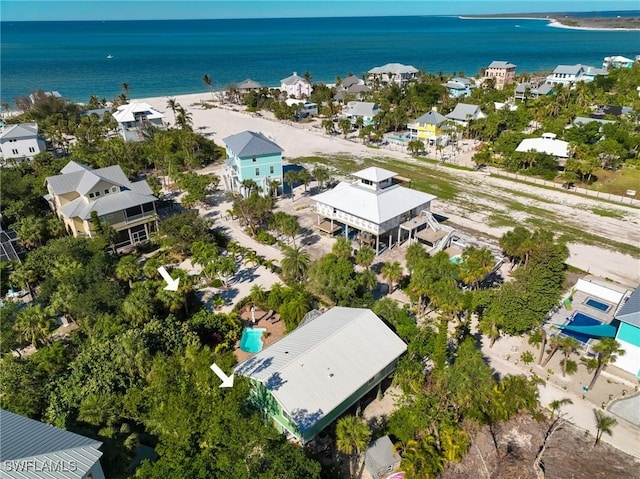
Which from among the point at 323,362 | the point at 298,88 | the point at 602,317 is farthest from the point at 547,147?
the point at 298,88

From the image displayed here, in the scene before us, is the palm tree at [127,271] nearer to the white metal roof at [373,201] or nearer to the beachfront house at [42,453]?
the beachfront house at [42,453]

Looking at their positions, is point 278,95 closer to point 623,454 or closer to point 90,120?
point 90,120

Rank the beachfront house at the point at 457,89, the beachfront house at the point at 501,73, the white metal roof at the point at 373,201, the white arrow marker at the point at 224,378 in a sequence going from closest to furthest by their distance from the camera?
the white arrow marker at the point at 224,378
the white metal roof at the point at 373,201
the beachfront house at the point at 457,89
the beachfront house at the point at 501,73

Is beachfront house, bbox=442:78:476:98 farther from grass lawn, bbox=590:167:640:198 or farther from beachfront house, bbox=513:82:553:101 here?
grass lawn, bbox=590:167:640:198

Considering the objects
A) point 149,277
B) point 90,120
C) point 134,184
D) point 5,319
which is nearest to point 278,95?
point 90,120

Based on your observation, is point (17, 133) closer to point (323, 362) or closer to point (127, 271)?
point (127, 271)

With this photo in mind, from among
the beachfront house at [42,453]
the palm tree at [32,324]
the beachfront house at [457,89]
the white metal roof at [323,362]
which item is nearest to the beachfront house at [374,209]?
the white metal roof at [323,362]

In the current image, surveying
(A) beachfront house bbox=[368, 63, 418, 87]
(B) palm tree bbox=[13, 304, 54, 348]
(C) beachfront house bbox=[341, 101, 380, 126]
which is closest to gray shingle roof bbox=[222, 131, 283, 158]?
(B) palm tree bbox=[13, 304, 54, 348]
